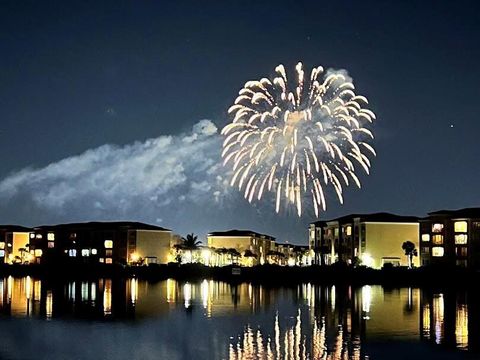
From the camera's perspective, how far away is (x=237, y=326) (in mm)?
29328

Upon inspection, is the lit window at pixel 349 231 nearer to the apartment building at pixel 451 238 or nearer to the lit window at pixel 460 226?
the apartment building at pixel 451 238

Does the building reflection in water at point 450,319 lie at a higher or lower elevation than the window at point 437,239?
lower

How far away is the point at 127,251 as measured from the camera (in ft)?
322

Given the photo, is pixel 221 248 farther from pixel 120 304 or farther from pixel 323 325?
pixel 323 325

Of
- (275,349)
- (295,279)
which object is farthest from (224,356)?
(295,279)

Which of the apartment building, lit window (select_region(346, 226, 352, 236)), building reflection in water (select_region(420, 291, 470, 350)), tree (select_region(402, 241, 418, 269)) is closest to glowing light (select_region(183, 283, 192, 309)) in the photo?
building reflection in water (select_region(420, 291, 470, 350))

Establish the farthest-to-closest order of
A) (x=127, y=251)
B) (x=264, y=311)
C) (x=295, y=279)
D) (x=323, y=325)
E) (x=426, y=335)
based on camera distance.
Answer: (x=127, y=251) → (x=295, y=279) → (x=264, y=311) → (x=323, y=325) → (x=426, y=335)

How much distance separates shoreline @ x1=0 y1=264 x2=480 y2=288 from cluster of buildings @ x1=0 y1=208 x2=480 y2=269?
21.5 ft

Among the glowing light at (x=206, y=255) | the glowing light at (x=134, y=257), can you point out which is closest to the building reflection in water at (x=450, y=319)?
the glowing light at (x=134, y=257)

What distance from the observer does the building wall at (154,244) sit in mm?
98500

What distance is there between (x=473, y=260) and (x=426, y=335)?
53748mm

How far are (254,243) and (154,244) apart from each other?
71.8ft

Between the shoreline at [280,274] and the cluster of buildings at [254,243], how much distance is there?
656 centimetres

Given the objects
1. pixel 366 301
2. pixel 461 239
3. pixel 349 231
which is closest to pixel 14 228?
pixel 349 231
